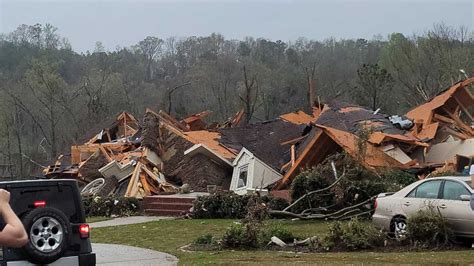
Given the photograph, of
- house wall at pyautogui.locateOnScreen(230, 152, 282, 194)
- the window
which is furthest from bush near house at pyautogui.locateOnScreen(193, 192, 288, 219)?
the window

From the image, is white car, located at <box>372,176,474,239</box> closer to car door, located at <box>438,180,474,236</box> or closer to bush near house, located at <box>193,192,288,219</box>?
car door, located at <box>438,180,474,236</box>

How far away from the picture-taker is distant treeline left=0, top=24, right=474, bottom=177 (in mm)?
56688

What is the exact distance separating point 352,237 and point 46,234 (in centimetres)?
687

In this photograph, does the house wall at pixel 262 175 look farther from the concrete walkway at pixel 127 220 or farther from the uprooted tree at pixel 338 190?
the uprooted tree at pixel 338 190

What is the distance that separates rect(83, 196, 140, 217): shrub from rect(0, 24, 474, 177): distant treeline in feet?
68.9

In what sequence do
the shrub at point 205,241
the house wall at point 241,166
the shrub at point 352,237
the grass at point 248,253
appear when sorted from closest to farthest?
the grass at point 248,253 < the shrub at point 352,237 < the shrub at point 205,241 < the house wall at point 241,166

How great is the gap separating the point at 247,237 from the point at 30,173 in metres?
46.2

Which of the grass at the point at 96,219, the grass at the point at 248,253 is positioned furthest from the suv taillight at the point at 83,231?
the grass at the point at 96,219

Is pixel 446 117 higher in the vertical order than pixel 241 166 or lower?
higher

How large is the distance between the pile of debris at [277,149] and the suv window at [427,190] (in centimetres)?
658

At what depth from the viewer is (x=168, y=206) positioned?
25.9 metres

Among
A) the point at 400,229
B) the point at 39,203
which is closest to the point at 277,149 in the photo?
the point at 400,229

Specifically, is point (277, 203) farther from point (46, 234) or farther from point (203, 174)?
point (46, 234)

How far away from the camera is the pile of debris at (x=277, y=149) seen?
972 inches
